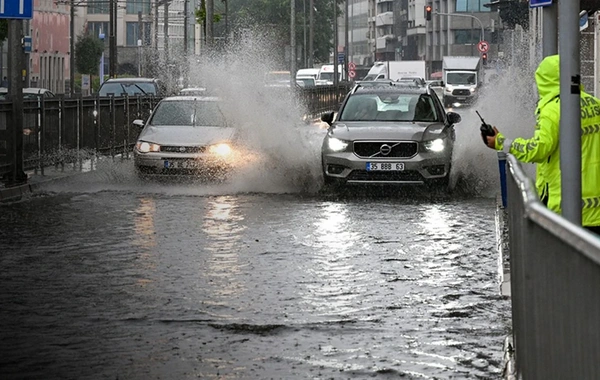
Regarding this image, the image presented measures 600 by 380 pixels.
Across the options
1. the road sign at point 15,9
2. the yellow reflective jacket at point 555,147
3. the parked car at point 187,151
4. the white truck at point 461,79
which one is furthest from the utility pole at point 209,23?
the white truck at point 461,79

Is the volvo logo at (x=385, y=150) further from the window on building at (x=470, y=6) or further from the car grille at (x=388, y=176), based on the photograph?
the window on building at (x=470, y=6)

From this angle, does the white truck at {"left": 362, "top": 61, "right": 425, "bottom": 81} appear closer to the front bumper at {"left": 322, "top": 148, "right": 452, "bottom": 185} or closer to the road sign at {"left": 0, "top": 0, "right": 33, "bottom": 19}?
the road sign at {"left": 0, "top": 0, "right": 33, "bottom": 19}

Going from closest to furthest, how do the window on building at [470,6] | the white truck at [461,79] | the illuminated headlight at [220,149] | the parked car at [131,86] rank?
1. the illuminated headlight at [220,149]
2. the parked car at [131,86]
3. the white truck at [461,79]
4. the window on building at [470,6]

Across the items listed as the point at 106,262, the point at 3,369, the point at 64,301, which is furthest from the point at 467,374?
the point at 106,262

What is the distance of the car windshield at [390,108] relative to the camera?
23.0 meters

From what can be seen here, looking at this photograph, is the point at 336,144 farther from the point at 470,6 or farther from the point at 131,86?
the point at 470,6

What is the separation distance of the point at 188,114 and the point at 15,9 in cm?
402

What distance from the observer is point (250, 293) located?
11367 millimetres

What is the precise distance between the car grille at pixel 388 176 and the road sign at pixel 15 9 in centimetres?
522

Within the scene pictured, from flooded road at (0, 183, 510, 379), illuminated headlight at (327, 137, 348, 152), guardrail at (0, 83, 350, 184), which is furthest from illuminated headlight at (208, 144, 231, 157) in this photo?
flooded road at (0, 183, 510, 379)

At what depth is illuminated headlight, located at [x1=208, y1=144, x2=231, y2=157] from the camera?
78.0 feet

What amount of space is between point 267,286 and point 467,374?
153 inches

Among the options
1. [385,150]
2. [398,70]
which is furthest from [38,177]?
[398,70]

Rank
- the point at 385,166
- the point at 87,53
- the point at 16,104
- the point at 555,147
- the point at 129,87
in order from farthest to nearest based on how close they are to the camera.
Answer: the point at 87,53
the point at 129,87
the point at 16,104
the point at 385,166
the point at 555,147
